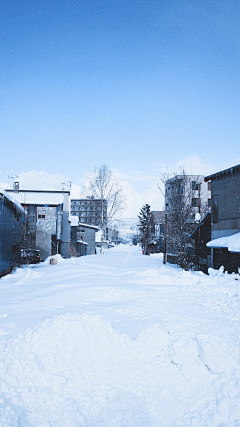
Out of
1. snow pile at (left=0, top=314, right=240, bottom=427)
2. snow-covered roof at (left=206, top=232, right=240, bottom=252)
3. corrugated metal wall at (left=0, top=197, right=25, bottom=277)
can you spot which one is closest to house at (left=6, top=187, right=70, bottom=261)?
corrugated metal wall at (left=0, top=197, right=25, bottom=277)

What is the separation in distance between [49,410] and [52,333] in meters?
1.36

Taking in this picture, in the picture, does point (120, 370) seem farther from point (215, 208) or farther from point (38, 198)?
point (38, 198)

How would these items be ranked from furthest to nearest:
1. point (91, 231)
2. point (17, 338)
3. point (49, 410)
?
point (91, 231), point (17, 338), point (49, 410)

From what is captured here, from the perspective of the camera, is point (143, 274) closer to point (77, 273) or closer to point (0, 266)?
point (77, 273)

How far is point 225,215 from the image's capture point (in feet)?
60.4

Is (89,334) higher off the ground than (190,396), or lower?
higher

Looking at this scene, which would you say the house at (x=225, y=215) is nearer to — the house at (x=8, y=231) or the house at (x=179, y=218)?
the house at (x=179, y=218)

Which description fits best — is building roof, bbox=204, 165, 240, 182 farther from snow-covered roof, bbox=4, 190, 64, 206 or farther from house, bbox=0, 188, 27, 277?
snow-covered roof, bbox=4, 190, 64, 206

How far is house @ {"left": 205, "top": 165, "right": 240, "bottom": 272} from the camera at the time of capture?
1733 cm

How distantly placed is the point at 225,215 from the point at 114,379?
54.8 ft

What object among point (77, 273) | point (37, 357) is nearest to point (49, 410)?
point (37, 357)

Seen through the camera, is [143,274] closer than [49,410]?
No

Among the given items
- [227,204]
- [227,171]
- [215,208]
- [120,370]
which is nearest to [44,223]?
[215,208]

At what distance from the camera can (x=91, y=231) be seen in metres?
45.1
